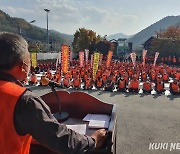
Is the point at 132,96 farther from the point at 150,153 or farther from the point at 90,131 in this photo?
the point at 90,131

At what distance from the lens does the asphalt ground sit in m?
6.05

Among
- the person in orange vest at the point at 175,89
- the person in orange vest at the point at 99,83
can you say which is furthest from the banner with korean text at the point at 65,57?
the person in orange vest at the point at 175,89

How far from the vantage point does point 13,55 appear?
1.54 meters

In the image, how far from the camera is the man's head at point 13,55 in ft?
5.05

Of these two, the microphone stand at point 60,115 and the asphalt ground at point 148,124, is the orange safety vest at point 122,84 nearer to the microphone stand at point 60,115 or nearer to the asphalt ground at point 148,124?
the asphalt ground at point 148,124

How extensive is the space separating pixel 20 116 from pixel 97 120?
3.92 feet

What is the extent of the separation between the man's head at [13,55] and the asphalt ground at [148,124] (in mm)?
4540

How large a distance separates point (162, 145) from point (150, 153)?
637 millimetres

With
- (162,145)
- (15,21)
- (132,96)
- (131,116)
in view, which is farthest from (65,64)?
(15,21)

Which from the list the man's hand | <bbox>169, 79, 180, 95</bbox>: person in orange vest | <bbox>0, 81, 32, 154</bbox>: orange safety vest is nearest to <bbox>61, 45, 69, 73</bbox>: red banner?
<bbox>169, 79, 180, 95</bbox>: person in orange vest

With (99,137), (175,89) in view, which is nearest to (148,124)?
(99,137)

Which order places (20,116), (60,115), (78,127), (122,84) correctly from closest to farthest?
(20,116)
(78,127)
(60,115)
(122,84)

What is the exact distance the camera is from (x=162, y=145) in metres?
6.21

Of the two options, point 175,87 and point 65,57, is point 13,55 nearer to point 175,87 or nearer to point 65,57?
point 65,57
